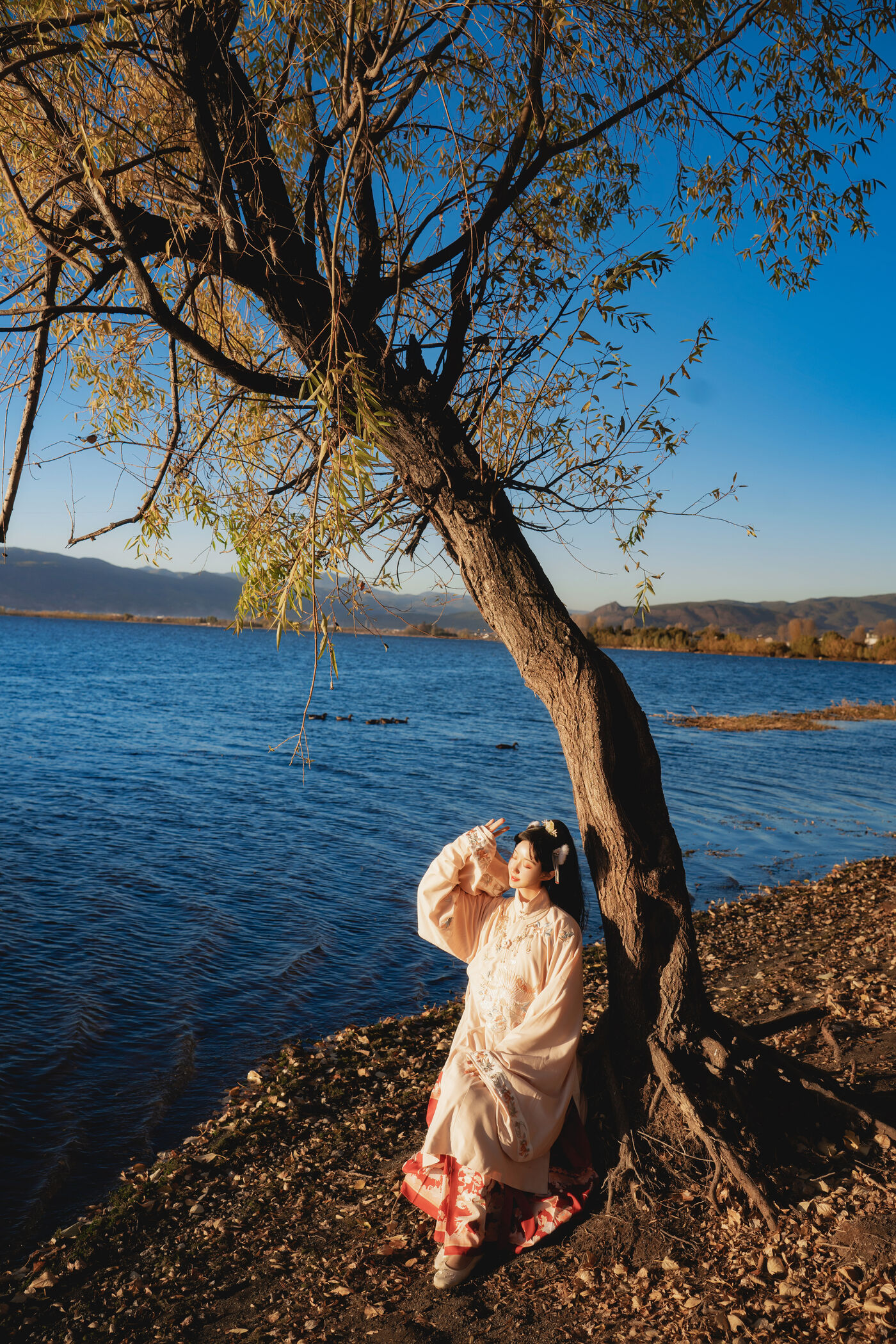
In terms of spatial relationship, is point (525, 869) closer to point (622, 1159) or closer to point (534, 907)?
point (534, 907)

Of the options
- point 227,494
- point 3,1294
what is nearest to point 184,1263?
point 3,1294

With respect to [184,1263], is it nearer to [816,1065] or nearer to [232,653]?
[816,1065]

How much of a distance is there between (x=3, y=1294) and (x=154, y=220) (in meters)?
5.99

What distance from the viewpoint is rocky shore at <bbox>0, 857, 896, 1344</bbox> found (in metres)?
3.31

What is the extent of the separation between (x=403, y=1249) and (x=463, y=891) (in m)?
1.78

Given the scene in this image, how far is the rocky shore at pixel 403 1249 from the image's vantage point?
3.31m

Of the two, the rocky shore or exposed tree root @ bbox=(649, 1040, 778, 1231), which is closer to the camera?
the rocky shore

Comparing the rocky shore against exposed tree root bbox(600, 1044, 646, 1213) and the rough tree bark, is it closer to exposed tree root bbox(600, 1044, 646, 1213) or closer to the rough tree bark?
exposed tree root bbox(600, 1044, 646, 1213)

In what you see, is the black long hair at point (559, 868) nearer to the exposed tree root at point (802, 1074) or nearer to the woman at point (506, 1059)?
the woman at point (506, 1059)

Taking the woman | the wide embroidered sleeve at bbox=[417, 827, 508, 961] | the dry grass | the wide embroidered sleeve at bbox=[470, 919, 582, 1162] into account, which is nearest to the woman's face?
the woman

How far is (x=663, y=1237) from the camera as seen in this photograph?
3654 mm

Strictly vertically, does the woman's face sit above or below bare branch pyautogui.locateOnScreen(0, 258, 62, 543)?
below

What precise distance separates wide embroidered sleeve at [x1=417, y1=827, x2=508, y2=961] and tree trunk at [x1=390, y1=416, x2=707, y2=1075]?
0.56m

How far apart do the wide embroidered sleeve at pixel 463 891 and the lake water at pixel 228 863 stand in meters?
3.05
